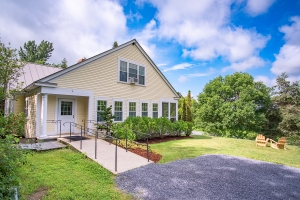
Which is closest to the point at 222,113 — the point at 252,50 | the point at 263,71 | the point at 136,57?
the point at 252,50

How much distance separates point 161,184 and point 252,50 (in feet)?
65.4

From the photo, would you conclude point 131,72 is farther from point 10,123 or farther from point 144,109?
point 10,123

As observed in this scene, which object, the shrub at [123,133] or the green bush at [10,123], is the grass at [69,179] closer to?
the green bush at [10,123]

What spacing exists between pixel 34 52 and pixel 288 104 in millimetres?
44146

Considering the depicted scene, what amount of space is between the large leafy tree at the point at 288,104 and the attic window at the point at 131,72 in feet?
59.7

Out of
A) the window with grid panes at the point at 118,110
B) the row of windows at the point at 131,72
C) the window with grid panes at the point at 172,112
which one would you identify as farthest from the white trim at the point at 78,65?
the window with grid panes at the point at 172,112

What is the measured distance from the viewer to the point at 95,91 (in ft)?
32.7

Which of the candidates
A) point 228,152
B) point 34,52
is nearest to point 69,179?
point 228,152

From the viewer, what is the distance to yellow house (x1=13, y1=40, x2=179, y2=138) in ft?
27.7

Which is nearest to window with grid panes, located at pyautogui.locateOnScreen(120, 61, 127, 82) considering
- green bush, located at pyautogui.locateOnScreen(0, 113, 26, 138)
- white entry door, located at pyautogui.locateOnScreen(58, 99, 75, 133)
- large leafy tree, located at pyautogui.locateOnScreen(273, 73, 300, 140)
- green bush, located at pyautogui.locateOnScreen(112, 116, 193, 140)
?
green bush, located at pyautogui.locateOnScreen(112, 116, 193, 140)

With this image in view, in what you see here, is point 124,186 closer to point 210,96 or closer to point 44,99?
point 44,99

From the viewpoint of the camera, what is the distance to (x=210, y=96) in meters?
22.7

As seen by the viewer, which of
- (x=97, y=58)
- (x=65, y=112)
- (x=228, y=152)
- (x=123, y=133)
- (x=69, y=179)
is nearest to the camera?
(x=69, y=179)

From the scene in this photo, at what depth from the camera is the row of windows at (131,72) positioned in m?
11.5
